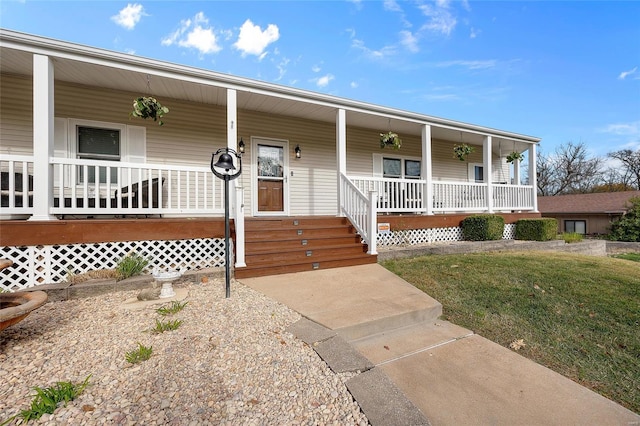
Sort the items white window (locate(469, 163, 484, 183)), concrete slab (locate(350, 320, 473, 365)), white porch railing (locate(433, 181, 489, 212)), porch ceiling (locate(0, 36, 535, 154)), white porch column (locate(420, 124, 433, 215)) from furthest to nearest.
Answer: white window (locate(469, 163, 484, 183))
white porch railing (locate(433, 181, 489, 212))
white porch column (locate(420, 124, 433, 215))
porch ceiling (locate(0, 36, 535, 154))
concrete slab (locate(350, 320, 473, 365))

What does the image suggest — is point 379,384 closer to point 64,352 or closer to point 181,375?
point 181,375

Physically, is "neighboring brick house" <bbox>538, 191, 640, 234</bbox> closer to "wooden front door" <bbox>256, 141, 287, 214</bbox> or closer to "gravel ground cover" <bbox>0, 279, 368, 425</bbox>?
"wooden front door" <bbox>256, 141, 287, 214</bbox>

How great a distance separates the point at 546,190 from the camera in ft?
106

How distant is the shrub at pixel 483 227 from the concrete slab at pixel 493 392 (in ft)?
18.2

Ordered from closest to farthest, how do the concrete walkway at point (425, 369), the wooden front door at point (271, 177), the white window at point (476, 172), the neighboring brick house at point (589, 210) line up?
the concrete walkway at point (425, 369)
the wooden front door at point (271, 177)
the white window at point (476, 172)
the neighboring brick house at point (589, 210)

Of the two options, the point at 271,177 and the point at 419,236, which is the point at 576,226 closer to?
the point at 419,236

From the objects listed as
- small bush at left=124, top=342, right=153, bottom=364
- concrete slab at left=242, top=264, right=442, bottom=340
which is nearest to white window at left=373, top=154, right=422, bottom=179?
concrete slab at left=242, top=264, right=442, bottom=340

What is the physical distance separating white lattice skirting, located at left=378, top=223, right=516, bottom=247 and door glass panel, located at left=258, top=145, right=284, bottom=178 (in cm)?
323

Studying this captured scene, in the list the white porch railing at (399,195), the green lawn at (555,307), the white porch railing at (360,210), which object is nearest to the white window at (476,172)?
the white porch railing at (399,195)

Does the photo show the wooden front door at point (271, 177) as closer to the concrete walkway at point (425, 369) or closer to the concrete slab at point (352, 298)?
the concrete slab at point (352, 298)

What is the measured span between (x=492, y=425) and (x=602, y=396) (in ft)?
3.53

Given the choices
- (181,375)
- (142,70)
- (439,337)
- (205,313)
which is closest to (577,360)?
(439,337)

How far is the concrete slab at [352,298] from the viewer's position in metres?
3.00

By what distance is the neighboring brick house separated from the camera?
15289mm
